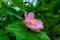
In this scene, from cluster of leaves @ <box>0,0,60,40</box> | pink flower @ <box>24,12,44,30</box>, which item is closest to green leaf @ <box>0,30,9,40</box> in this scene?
cluster of leaves @ <box>0,0,60,40</box>

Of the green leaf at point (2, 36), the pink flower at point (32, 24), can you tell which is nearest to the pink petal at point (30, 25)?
the pink flower at point (32, 24)

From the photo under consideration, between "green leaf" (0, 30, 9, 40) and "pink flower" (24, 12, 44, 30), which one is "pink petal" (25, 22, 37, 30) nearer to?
"pink flower" (24, 12, 44, 30)

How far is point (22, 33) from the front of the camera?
2.85 feet

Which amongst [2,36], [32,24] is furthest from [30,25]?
[2,36]

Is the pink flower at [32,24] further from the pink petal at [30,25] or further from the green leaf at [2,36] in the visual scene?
the green leaf at [2,36]

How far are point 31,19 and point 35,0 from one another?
1.00 meters

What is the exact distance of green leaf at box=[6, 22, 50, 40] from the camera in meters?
0.86

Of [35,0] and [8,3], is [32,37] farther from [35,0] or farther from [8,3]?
[35,0]

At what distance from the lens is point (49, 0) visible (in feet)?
6.66

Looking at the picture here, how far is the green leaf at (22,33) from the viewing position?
0.86 metres

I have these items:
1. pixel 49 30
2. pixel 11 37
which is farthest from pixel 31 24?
pixel 49 30

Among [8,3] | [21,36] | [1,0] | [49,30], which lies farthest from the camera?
[49,30]

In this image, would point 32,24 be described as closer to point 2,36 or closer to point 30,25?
point 30,25

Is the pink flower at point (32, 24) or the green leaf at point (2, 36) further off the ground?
the pink flower at point (32, 24)
